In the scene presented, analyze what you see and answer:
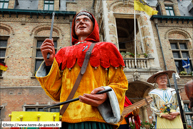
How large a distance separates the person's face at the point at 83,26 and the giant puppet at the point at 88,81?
12 cm

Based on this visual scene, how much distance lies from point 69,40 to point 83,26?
847cm

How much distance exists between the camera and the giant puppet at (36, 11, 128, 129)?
1.68 metres

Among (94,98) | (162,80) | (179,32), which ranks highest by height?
(179,32)

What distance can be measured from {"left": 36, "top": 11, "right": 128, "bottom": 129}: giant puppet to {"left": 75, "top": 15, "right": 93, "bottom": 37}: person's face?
0.12m

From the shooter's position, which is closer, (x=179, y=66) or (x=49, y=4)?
(x=179, y=66)

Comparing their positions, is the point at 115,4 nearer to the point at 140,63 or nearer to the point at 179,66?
the point at 140,63

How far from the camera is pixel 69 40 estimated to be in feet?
34.8

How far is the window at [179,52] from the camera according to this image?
11230 millimetres

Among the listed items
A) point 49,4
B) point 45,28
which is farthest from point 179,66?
point 49,4

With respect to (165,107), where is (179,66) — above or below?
above

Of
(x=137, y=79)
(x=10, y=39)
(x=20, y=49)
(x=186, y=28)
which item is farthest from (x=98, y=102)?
(x=186, y=28)

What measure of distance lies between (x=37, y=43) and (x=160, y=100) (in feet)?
29.9

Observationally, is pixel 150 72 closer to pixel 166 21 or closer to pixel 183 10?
pixel 166 21

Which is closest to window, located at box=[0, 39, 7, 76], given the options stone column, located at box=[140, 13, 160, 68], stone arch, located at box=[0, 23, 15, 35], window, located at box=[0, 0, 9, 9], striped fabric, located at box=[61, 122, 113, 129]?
stone arch, located at box=[0, 23, 15, 35]
